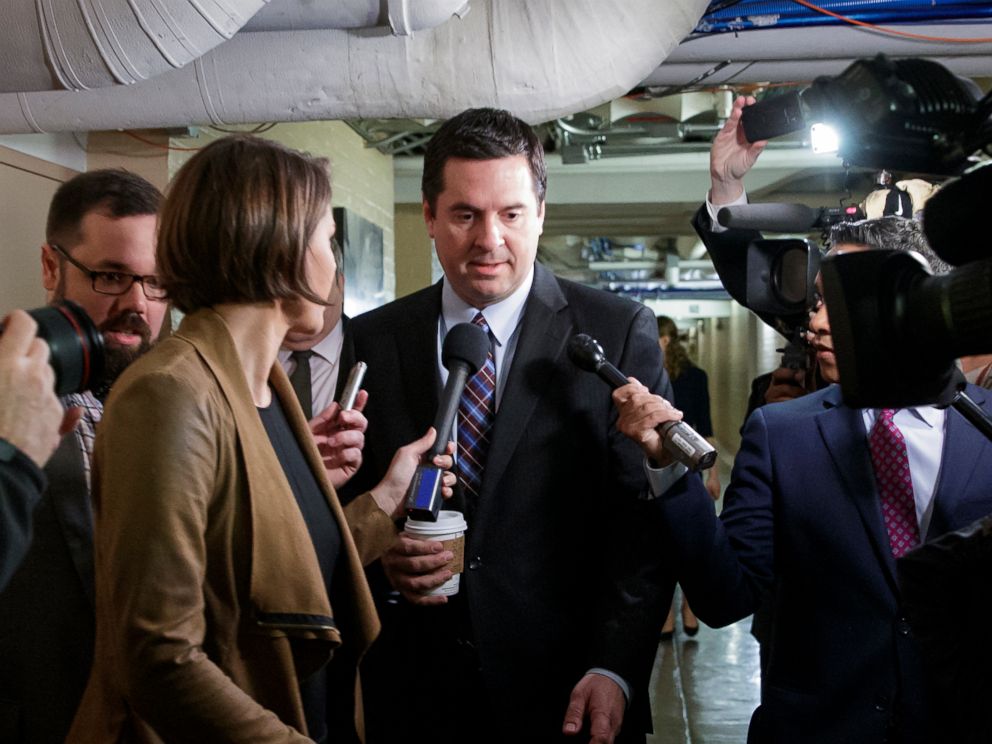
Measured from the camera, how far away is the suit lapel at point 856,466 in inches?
58.7

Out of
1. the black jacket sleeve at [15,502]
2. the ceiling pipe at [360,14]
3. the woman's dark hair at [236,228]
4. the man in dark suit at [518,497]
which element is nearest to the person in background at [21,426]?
the black jacket sleeve at [15,502]

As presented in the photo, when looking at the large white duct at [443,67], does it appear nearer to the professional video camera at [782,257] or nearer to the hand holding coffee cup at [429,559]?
the professional video camera at [782,257]

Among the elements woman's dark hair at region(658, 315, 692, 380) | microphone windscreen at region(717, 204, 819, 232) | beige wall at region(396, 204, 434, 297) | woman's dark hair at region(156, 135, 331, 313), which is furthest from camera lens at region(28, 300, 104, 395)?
beige wall at region(396, 204, 434, 297)

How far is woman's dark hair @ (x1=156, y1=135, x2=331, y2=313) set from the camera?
3.76 ft

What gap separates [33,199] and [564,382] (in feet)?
7.61

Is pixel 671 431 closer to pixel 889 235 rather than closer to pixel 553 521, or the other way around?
pixel 553 521

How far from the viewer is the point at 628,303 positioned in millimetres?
1796

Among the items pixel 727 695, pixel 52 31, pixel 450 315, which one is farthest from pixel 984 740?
pixel 727 695

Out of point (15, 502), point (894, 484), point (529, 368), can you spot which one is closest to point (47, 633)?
point (15, 502)

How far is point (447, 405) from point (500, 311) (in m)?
0.34

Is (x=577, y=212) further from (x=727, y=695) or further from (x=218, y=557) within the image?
(x=218, y=557)

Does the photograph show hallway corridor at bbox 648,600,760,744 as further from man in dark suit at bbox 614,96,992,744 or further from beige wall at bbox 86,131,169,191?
beige wall at bbox 86,131,169,191

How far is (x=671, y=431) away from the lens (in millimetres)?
1379

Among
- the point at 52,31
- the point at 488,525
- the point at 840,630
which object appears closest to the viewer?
the point at 840,630
